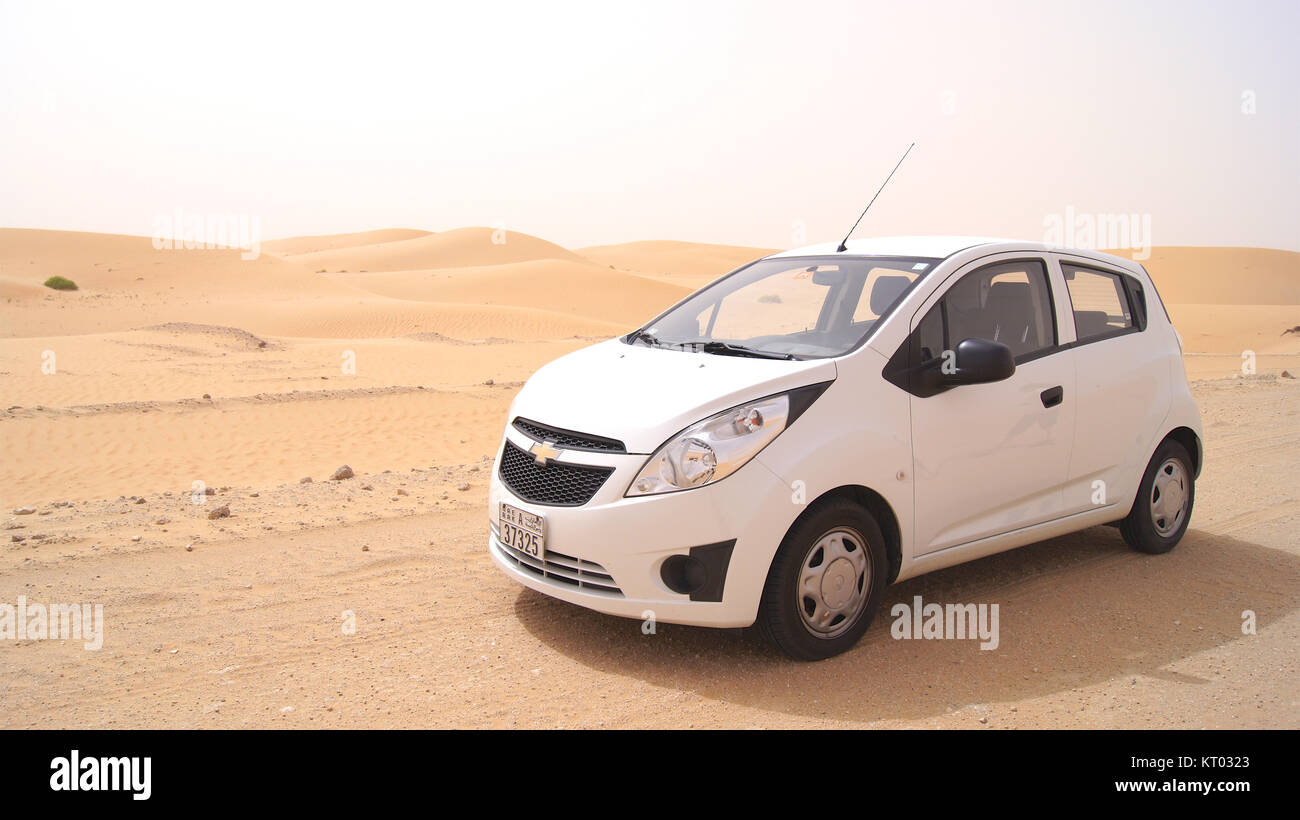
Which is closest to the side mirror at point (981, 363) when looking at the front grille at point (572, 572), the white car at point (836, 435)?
the white car at point (836, 435)

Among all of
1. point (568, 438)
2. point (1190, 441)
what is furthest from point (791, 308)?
point (1190, 441)

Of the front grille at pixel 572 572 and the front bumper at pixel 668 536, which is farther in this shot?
the front grille at pixel 572 572

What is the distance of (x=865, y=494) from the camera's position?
4660 millimetres

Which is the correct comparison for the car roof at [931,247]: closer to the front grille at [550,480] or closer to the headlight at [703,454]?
the headlight at [703,454]

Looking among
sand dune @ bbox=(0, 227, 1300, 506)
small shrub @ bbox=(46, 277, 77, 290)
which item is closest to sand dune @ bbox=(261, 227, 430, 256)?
sand dune @ bbox=(0, 227, 1300, 506)

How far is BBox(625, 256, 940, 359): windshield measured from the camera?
512cm

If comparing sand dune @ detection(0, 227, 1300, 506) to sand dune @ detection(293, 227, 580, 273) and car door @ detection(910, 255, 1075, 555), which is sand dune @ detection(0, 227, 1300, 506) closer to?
sand dune @ detection(293, 227, 580, 273)

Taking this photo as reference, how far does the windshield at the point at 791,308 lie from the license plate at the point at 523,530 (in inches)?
52.8

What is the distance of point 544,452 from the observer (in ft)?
15.3

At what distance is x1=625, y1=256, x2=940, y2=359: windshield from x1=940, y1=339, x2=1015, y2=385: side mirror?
1.47 feet

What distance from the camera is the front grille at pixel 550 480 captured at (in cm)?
445

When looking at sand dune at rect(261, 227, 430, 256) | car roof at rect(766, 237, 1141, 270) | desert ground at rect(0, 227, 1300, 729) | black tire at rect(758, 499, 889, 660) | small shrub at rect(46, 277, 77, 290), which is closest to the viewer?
desert ground at rect(0, 227, 1300, 729)
